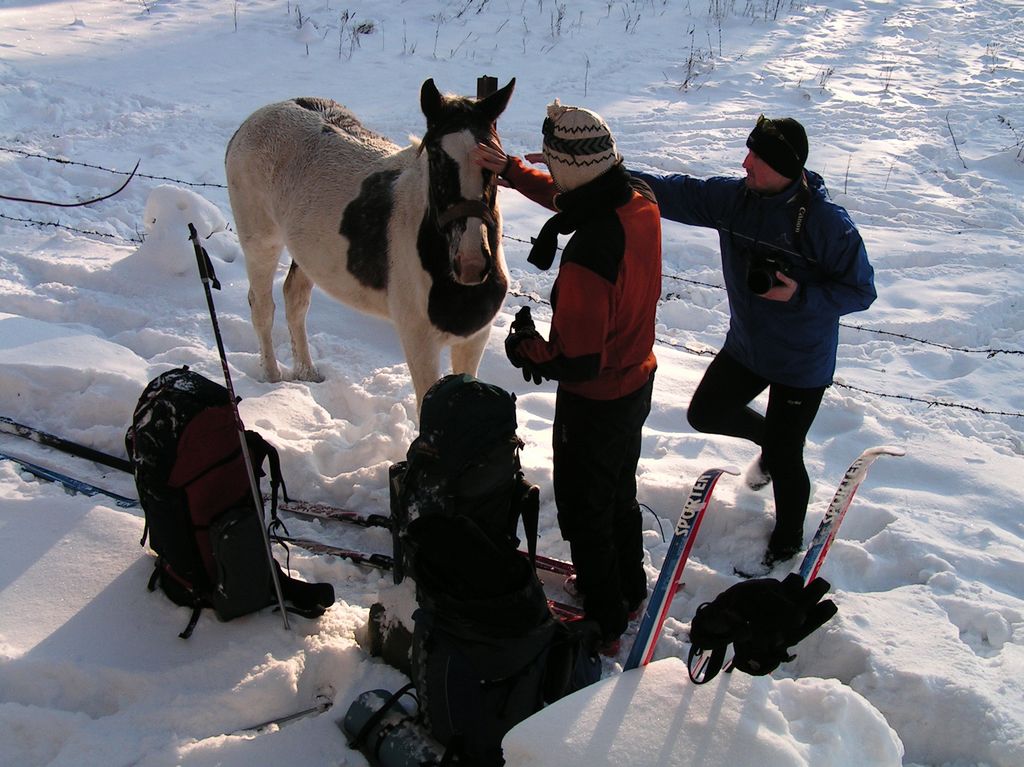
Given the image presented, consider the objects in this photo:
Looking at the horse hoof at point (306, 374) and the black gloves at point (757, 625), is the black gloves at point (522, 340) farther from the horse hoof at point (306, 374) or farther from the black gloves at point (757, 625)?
the horse hoof at point (306, 374)

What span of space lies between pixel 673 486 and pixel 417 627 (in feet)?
6.52

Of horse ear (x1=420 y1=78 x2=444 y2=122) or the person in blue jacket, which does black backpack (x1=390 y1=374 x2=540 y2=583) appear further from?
horse ear (x1=420 y1=78 x2=444 y2=122)

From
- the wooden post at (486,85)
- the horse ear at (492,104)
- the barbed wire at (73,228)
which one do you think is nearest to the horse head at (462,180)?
the horse ear at (492,104)

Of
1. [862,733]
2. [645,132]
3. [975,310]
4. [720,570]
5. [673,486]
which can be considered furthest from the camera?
[645,132]

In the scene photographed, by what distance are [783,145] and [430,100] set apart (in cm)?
153

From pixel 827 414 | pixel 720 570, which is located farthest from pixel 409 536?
pixel 827 414

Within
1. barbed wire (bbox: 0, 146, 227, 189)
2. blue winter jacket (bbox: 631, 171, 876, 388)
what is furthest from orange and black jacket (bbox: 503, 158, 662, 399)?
barbed wire (bbox: 0, 146, 227, 189)

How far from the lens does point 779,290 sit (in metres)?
2.98

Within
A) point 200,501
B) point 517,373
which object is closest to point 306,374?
point 517,373

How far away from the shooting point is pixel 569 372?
103 inches

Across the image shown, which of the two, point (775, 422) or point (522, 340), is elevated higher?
point (522, 340)

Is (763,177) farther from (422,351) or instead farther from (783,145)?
(422,351)

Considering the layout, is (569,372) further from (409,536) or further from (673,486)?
(673,486)

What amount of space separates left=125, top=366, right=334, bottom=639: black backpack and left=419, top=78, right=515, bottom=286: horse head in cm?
114
